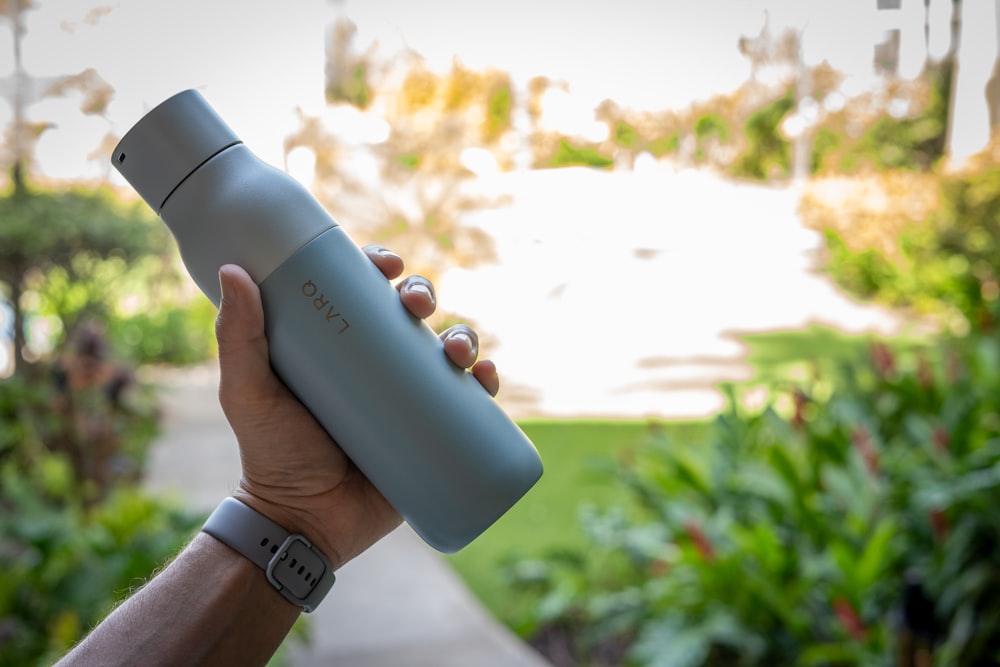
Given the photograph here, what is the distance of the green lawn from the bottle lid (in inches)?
80.7

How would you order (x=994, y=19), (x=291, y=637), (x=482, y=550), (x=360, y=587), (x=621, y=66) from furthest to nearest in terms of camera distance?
(x=621, y=66)
(x=994, y=19)
(x=482, y=550)
(x=360, y=587)
(x=291, y=637)

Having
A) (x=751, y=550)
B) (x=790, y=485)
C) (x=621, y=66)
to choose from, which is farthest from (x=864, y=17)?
(x=751, y=550)

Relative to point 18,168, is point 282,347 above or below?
above

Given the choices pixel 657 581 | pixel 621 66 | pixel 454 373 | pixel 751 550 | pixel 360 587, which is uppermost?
pixel 454 373

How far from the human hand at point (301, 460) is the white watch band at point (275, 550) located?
2 cm

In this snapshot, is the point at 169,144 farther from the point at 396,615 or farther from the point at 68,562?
the point at 396,615

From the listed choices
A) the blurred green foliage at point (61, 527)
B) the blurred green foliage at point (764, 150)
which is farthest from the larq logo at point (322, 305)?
the blurred green foliage at point (764, 150)

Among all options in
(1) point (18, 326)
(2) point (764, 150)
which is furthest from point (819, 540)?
(2) point (764, 150)

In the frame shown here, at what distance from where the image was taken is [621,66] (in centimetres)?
533

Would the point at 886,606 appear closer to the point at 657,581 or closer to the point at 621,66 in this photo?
the point at 657,581

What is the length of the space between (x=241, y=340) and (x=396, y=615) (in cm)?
204

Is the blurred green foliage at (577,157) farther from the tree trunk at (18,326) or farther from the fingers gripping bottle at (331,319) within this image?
the fingers gripping bottle at (331,319)

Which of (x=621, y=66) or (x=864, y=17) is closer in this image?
(x=864, y=17)

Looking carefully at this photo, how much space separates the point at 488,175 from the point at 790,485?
2666 mm
